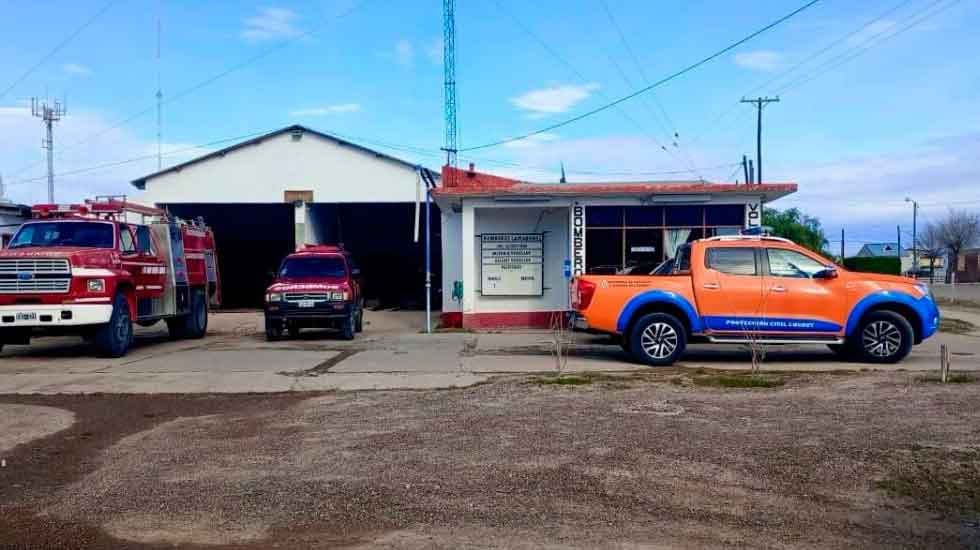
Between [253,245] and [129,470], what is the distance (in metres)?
31.2

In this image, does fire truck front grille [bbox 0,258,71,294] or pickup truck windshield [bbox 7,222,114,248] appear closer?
fire truck front grille [bbox 0,258,71,294]

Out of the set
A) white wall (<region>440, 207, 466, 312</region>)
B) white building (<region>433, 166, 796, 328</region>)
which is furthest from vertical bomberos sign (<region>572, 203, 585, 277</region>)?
white wall (<region>440, 207, 466, 312</region>)

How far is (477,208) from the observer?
20406 millimetres

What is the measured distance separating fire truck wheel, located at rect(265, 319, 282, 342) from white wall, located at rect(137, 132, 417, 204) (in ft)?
34.0

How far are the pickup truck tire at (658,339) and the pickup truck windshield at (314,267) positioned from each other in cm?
810

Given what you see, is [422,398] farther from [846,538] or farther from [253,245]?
[253,245]

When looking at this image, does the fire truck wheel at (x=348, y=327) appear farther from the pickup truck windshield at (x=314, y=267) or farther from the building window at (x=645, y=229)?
the building window at (x=645, y=229)

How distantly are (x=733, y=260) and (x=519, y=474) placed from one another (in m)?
7.79

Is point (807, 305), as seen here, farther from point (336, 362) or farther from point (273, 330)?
point (273, 330)

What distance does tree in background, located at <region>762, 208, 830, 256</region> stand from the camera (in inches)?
2232

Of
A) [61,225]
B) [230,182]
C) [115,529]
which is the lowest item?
[115,529]

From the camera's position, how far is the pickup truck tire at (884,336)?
12.7m

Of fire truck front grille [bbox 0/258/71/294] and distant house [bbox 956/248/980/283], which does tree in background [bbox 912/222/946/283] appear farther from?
fire truck front grille [bbox 0/258/71/294]

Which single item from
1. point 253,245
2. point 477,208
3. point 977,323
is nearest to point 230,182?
point 253,245
